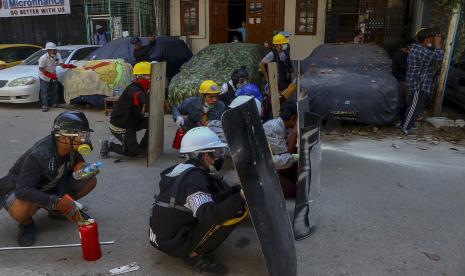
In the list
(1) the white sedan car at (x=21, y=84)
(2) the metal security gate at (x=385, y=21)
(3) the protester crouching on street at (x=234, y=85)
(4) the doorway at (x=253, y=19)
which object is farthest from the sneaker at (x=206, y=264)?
(4) the doorway at (x=253, y=19)

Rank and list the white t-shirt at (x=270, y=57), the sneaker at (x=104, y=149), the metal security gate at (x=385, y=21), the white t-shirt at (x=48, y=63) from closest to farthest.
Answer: the sneaker at (x=104, y=149) → the white t-shirt at (x=270, y=57) → the white t-shirt at (x=48, y=63) → the metal security gate at (x=385, y=21)

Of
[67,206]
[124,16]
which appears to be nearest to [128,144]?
[67,206]

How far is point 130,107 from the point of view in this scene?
5418mm

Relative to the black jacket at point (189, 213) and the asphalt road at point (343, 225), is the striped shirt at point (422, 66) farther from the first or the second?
the black jacket at point (189, 213)

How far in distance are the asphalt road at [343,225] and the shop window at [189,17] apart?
839 centimetres

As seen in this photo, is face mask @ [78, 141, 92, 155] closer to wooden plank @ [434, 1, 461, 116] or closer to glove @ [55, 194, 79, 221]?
glove @ [55, 194, 79, 221]

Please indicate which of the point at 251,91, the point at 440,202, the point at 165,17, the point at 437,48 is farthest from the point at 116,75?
the point at 440,202

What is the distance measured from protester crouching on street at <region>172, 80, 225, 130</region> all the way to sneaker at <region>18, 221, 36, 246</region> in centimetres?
224

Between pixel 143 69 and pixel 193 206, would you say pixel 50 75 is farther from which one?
pixel 193 206

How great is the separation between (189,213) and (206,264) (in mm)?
464

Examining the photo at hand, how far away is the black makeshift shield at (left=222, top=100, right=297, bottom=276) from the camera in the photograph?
2.37 m

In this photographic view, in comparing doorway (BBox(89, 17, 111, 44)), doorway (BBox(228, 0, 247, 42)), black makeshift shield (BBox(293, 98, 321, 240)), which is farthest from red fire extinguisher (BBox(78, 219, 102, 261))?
doorway (BBox(89, 17, 111, 44))

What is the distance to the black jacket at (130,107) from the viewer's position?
5.35m

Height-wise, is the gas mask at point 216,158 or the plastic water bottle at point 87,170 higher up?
the gas mask at point 216,158
